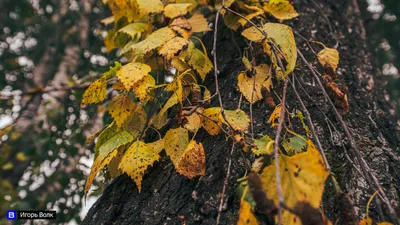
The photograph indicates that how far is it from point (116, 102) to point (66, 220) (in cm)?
169

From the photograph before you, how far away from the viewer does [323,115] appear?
2.59 feet

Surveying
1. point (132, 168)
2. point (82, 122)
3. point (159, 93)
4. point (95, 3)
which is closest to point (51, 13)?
point (95, 3)

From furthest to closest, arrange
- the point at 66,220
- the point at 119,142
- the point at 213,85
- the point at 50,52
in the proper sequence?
1. the point at 50,52
2. the point at 66,220
3. the point at 213,85
4. the point at 119,142

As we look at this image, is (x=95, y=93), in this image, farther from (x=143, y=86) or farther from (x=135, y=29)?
(x=135, y=29)

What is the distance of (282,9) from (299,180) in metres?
0.57

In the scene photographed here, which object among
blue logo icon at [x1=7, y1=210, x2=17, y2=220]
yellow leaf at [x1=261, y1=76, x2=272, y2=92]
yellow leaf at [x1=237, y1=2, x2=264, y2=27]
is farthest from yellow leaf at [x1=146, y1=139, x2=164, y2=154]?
blue logo icon at [x1=7, y1=210, x2=17, y2=220]

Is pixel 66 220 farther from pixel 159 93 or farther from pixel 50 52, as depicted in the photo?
pixel 50 52

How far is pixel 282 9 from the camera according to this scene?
0.88m

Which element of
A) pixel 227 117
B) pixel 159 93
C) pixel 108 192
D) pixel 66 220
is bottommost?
pixel 66 220

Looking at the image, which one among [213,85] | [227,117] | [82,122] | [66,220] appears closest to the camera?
[227,117]

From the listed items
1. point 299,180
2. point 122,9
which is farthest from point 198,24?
point 299,180

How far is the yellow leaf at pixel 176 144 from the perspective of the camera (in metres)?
0.69

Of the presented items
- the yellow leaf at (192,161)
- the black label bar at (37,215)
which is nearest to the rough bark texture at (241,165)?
the yellow leaf at (192,161)

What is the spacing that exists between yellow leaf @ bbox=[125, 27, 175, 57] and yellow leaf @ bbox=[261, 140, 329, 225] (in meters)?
0.46
